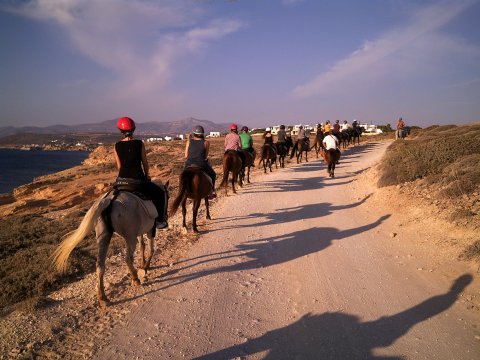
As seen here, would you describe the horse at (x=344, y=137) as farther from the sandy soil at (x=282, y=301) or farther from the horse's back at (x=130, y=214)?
the horse's back at (x=130, y=214)

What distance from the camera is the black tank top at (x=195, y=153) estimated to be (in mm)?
8859

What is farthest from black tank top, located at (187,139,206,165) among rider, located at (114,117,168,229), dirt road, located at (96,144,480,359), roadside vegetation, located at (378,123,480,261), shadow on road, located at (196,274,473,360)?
roadside vegetation, located at (378,123,480,261)

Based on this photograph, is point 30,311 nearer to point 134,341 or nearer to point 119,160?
point 134,341

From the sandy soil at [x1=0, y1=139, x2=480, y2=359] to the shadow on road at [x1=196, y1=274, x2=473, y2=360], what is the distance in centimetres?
2

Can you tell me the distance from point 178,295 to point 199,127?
4.83 m

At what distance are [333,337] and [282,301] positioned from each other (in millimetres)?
1099

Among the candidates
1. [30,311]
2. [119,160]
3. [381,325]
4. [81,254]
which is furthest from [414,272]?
[81,254]

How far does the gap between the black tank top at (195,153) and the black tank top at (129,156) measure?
3130 mm

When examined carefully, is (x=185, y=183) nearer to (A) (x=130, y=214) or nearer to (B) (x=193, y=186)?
(B) (x=193, y=186)

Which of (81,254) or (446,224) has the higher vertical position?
(446,224)

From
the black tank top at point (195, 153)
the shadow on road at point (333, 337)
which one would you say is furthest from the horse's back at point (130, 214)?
the black tank top at point (195, 153)

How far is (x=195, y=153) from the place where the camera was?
8867 mm

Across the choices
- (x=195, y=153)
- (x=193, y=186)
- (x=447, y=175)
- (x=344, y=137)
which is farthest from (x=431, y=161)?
(x=344, y=137)

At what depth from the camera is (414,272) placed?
20.5 ft
